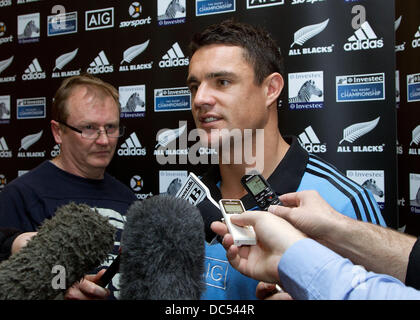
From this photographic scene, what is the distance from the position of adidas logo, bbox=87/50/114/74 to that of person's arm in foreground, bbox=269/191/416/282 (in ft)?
6.14

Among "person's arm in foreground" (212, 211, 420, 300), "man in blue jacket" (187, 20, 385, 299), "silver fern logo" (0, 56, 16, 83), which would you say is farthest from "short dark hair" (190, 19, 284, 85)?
"silver fern logo" (0, 56, 16, 83)

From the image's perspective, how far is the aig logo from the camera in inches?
95.0

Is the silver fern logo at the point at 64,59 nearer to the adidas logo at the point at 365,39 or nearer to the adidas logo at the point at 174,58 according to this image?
the adidas logo at the point at 174,58

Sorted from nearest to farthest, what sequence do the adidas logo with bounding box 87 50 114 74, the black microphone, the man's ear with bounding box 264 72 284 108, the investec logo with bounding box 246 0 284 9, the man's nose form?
the black microphone < the man's nose < the man's ear with bounding box 264 72 284 108 < the investec logo with bounding box 246 0 284 9 < the adidas logo with bounding box 87 50 114 74

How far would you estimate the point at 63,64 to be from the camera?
255 centimetres

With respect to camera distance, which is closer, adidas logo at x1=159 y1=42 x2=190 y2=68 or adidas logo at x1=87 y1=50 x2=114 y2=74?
adidas logo at x1=159 y1=42 x2=190 y2=68

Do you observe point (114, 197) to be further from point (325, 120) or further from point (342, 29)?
point (342, 29)

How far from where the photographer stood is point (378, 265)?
880 millimetres

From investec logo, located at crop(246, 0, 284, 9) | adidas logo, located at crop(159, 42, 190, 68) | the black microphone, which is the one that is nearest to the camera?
the black microphone

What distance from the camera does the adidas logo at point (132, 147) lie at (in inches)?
92.2

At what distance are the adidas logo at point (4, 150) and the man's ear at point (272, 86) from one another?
6.97ft

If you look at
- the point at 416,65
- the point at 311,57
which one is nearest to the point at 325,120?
the point at 311,57

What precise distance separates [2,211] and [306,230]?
142cm

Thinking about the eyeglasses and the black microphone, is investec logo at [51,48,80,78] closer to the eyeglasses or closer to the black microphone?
the eyeglasses
